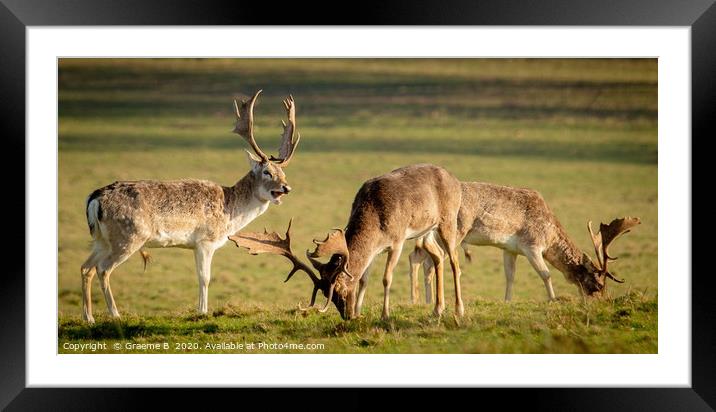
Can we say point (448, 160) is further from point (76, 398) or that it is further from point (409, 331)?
point (76, 398)

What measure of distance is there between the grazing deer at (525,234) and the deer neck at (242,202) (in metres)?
2.42

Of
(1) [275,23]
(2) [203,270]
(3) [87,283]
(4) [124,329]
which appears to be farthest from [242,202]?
(1) [275,23]

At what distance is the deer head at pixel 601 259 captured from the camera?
1520 cm

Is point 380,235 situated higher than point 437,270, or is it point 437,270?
point 380,235

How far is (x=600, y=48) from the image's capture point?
12.6m

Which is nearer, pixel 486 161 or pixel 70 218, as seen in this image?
pixel 70 218

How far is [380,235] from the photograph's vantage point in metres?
12.7

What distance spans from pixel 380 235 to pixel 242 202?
9.45 ft

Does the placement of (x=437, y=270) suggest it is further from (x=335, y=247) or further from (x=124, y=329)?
(x=124, y=329)

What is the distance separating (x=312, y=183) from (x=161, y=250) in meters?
6.89

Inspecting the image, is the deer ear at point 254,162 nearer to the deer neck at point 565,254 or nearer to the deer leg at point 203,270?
the deer leg at point 203,270

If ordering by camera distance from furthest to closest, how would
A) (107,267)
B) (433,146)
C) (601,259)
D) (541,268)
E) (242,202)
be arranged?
(433,146), (601,259), (541,268), (242,202), (107,267)

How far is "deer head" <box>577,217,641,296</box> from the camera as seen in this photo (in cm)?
1520

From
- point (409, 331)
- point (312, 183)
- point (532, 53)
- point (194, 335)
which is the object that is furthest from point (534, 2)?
point (312, 183)
